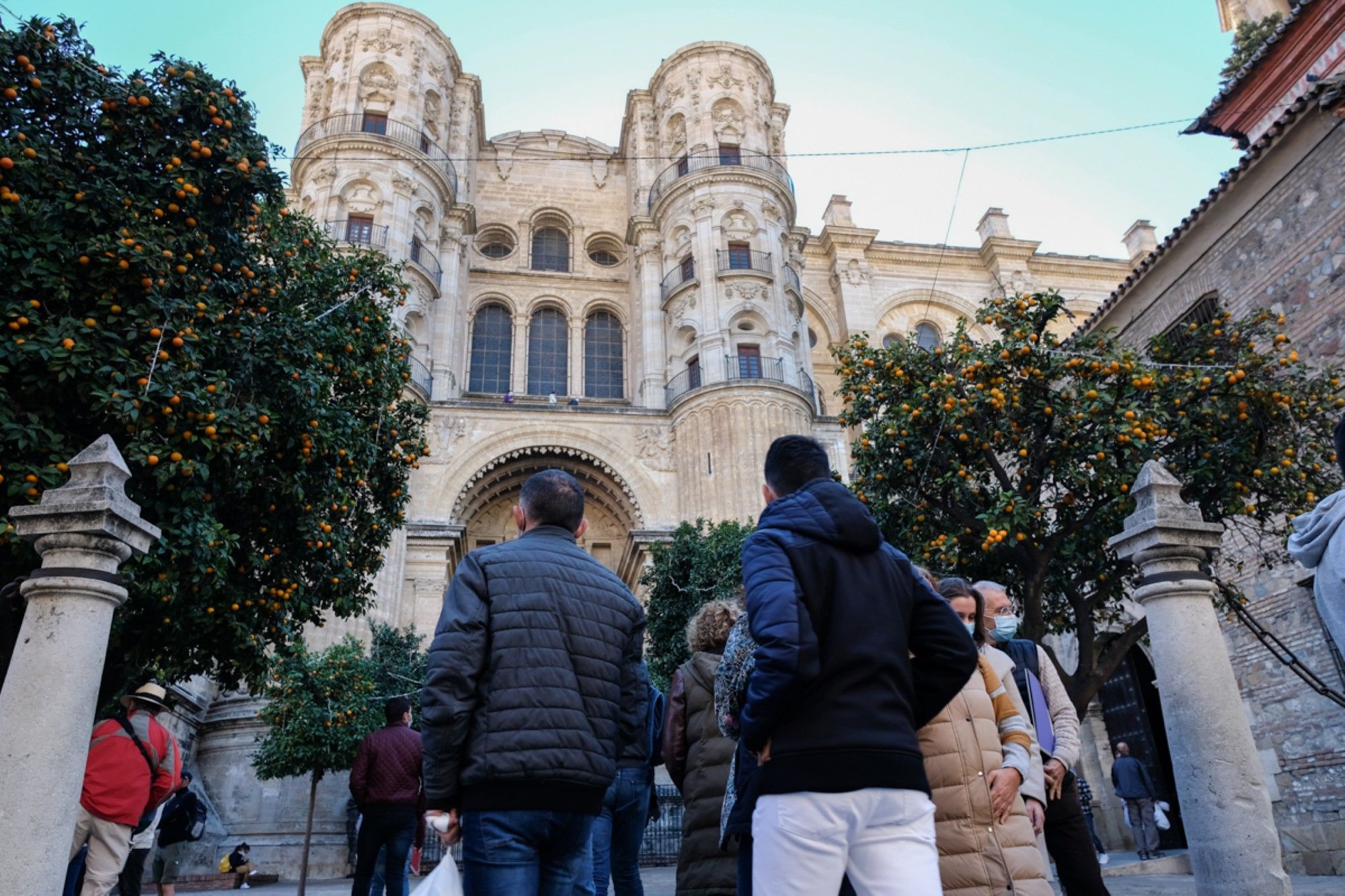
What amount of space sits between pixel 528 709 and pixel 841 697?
99 centimetres

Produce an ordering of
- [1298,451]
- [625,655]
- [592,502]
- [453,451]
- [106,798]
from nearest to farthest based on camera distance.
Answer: [625,655] < [106,798] < [1298,451] < [453,451] < [592,502]

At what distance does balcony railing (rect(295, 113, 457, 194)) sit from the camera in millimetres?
23859

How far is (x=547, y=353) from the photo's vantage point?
26.4m

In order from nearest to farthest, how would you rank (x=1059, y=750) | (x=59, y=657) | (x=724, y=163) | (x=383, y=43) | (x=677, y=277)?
(x=1059, y=750)
(x=59, y=657)
(x=677, y=277)
(x=724, y=163)
(x=383, y=43)

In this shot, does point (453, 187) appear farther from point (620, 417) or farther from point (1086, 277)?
point (1086, 277)

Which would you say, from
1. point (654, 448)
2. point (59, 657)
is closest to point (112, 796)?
point (59, 657)

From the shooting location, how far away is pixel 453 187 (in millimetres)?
25547

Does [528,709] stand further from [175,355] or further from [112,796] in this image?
[175,355]

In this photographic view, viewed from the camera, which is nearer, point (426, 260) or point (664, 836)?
point (664, 836)

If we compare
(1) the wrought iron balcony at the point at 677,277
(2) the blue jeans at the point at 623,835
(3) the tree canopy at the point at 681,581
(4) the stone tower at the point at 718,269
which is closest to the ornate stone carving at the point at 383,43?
(4) the stone tower at the point at 718,269

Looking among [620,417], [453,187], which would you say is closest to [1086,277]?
[620,417]

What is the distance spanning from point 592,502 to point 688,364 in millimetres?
4335

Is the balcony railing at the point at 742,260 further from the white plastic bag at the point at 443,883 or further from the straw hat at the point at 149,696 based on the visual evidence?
the white plastic bag at the point at 443,883

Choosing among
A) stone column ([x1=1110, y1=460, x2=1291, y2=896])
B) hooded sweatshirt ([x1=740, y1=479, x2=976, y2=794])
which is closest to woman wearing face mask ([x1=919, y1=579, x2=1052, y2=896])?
hooded sweatshirt ([x1=740, y1=479, x2=976, y2=794])
